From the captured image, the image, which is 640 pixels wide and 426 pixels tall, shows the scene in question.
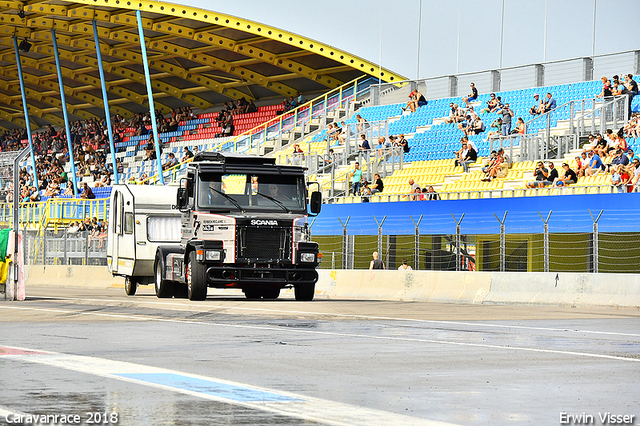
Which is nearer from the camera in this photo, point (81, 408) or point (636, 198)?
point (81, 408)

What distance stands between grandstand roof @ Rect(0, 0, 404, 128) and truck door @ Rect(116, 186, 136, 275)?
21654mm

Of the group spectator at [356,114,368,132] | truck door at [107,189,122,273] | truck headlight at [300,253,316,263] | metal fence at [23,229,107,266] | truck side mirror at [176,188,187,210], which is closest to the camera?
truck headlight at [300,253,316,263]

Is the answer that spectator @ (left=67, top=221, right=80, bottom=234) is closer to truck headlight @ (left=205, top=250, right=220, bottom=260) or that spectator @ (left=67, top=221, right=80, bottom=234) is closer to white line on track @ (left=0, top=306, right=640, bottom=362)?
truck headlight @ (left=205, top=250, right=220, bottom=260)

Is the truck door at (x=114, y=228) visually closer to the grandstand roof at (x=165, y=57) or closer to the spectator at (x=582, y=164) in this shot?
the spectator at (x=582, y=164)

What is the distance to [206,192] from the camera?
22016mm

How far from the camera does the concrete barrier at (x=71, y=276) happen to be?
112 feet

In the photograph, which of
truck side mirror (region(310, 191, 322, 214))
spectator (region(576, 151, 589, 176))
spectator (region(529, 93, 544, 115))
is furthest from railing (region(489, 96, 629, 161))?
truck side mirror (region(310, 191, 322, 214))

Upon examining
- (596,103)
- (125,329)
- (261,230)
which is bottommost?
(125,329)

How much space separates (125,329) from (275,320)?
296 cm

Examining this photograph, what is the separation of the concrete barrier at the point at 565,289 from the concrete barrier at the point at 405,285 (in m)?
0.51

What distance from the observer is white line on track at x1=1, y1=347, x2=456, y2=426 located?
6.48 meters

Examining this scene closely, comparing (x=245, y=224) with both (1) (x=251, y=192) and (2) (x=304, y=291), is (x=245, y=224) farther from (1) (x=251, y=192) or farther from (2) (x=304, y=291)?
(2) (x=304, y=291)

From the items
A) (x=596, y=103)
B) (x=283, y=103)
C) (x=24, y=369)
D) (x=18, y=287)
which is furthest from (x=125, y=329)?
(x=283, y=103)

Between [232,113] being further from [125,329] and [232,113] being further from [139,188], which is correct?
[125,329]
